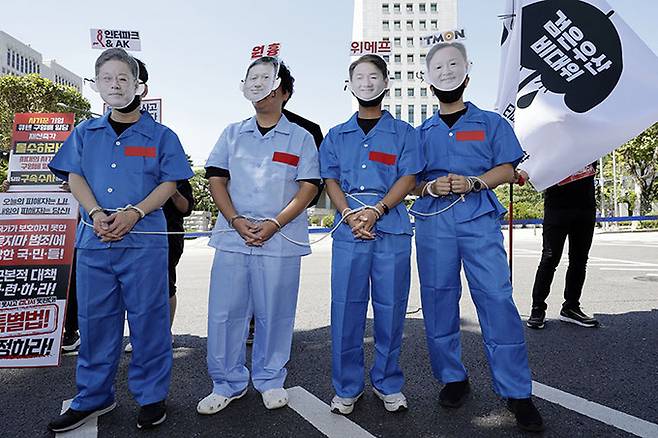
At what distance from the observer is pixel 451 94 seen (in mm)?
2713

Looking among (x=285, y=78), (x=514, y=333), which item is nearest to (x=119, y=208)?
(x=285, y=78)

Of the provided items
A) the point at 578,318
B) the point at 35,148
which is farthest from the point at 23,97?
the point at 578,318

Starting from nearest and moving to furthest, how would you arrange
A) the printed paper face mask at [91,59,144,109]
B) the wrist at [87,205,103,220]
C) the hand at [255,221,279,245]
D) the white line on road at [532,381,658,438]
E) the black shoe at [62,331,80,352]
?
the white line on road at [532,381,658,438] < the wrist at [87,205,103,220] < the printed paper face mask at [91,59,144,109] < the hand at [255,221,279,245] < the black shoe at [62,331,80,352]

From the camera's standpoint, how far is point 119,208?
252 centimetres

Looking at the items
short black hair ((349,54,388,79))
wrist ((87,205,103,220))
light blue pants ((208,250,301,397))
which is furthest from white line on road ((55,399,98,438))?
short black hair ((349,54,388,79))

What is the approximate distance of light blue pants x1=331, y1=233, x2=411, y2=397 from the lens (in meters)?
2.60

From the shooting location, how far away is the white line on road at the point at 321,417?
2316 mm

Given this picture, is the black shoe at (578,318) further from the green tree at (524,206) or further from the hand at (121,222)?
the green tree at (524,206)

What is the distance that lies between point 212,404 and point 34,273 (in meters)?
1.78

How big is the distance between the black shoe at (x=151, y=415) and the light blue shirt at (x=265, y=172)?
35.6 inches

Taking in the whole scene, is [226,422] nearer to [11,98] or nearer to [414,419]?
[414,419]

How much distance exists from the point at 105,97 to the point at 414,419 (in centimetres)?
235

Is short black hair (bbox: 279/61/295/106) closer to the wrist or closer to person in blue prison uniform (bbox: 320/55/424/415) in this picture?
person in blue prison uniform (bbox: 320/55/424/415)

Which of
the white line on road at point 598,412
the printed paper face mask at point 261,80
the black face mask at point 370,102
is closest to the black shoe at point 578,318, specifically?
the white line on road at point 598,412
